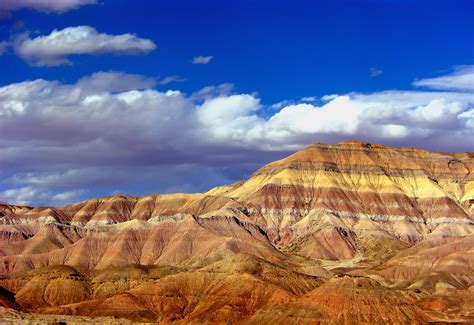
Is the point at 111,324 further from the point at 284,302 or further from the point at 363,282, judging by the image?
the point at 363,282

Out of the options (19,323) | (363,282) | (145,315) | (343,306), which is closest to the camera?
(19,323)

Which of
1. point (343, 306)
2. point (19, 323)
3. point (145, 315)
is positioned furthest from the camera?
point (145, 315)

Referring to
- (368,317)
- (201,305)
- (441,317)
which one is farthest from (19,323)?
(441,317)

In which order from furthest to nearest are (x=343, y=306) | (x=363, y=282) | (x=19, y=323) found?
(x=363, y=282) < (x=343, y=306) < (x=19, y=323)

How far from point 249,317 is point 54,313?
4516 cm

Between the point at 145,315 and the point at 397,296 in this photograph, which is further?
the point at 145,315

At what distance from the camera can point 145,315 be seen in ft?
647

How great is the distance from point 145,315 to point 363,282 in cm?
4879

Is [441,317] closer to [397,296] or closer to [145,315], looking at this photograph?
[397,296]

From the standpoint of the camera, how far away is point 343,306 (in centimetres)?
17175

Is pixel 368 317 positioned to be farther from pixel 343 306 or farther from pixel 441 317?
pixel 441 317

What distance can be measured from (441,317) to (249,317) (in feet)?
134

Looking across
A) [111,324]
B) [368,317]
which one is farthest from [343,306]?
[111,324]

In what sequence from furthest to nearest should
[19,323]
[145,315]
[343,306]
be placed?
[145,315] < [343,306] < [19,323]
